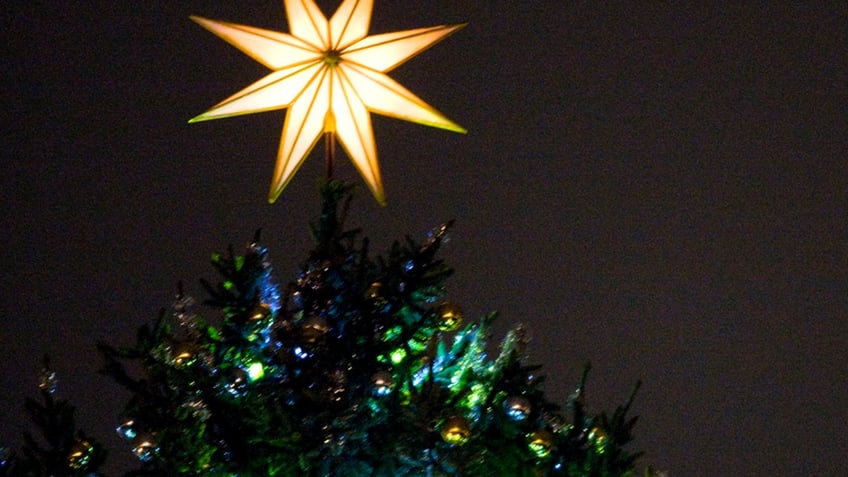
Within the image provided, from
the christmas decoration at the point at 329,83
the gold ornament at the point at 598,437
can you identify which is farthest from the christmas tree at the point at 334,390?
the christmas decoration at the point at 329,83

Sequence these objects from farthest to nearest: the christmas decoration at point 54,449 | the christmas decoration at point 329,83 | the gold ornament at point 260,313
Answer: the christmas decoration at point 329,83 → the gold ornament at point 260,313 → the christmas decoration at point 54,449

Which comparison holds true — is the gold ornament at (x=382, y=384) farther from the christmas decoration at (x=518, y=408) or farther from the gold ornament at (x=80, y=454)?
the gold ornament at (x=80, y=454)

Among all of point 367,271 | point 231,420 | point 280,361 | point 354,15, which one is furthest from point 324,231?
point 354,15

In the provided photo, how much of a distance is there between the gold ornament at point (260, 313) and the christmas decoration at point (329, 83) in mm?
417

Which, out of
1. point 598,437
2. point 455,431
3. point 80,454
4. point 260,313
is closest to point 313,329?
point 260,313

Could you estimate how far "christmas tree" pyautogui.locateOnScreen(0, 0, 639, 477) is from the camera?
1694 mm

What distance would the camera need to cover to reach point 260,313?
1.88 m

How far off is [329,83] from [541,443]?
3.43 ft

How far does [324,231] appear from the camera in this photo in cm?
199

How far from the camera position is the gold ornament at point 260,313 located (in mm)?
1871

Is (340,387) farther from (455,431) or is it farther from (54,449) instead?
(54,449)

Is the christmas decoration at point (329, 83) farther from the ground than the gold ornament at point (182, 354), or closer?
farther from the ground

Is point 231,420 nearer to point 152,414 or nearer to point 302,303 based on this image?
point 152,414

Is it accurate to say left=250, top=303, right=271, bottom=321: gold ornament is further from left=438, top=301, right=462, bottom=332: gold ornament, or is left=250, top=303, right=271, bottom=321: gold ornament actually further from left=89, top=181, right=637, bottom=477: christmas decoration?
left=438, top=301, right=462, bottom=332: gold ornament
